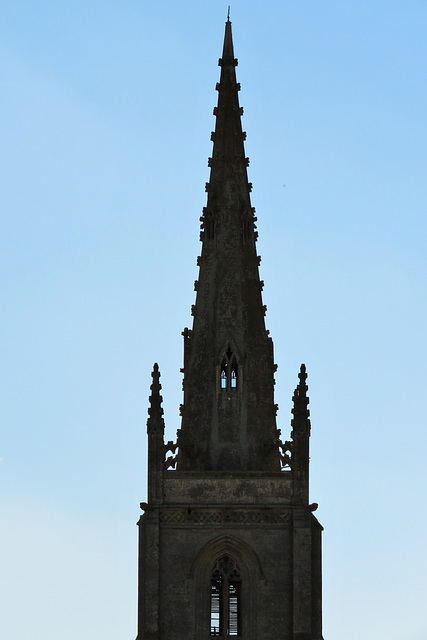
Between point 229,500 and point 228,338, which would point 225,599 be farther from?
point 228,338

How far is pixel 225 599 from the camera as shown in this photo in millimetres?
76125

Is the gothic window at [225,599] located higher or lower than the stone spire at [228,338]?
lower

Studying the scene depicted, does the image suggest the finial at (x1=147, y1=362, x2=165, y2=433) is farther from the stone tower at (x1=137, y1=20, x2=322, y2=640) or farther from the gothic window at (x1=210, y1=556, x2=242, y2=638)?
the gothic window at (x1=210, y1=556, x2=242, y2=638)

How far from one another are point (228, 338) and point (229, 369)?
3.62 feet

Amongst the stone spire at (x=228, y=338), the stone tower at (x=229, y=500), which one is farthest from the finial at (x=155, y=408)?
the stone spire at (x=228, y=338)

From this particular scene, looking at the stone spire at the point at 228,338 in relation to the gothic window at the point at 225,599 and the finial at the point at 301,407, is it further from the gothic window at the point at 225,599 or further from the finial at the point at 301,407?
the gothic window at the point at 225,599

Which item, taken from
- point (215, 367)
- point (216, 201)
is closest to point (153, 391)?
point (215, 367)

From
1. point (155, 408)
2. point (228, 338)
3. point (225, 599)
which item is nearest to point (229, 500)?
point (225, 599)

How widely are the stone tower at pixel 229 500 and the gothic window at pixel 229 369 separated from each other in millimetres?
35

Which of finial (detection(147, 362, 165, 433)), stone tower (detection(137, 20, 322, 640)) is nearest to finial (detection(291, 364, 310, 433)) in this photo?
stone tower (detection(137, 20, 322, 640))

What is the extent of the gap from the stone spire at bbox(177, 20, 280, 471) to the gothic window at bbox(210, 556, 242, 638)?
3.56 metres

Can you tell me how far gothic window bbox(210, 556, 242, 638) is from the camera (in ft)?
249

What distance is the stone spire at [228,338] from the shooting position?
78.1 metres

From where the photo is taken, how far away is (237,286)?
8012 cm
